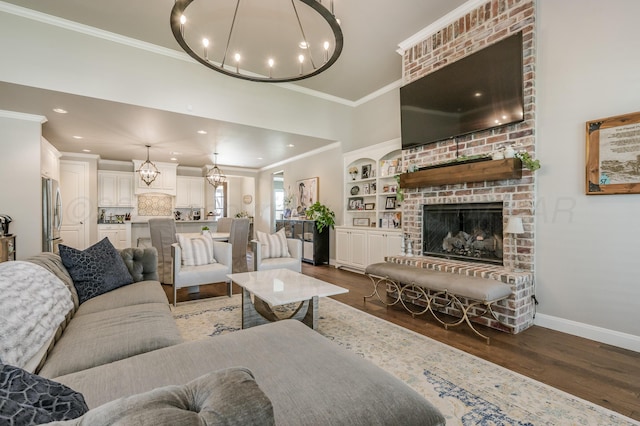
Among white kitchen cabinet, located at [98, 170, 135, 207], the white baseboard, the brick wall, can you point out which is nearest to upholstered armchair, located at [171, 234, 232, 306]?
the brick wall

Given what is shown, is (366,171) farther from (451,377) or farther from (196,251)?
(451,377)

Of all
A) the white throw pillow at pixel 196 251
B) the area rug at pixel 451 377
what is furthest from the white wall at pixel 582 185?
the white throw pillow at pixel 196 251

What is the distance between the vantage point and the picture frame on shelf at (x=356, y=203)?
5.68 metres

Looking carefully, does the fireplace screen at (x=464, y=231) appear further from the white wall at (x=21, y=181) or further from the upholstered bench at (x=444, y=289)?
the white wall at (x=21, y=181)

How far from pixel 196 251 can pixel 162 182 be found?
5.18 metres

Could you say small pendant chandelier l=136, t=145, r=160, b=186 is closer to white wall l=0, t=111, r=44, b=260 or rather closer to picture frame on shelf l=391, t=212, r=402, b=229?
white wall l=0, t=111, r=44, b=260

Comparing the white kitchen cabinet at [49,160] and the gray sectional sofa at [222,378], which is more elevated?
the white kitchen cabinet at [49,160]

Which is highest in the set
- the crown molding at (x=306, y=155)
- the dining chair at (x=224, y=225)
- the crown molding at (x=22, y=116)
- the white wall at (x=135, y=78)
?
the white wall at (x=135, y=78)

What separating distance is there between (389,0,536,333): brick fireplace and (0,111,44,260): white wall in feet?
16.8

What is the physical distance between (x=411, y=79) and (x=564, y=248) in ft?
9.04

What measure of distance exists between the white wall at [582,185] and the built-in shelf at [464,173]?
328 mm

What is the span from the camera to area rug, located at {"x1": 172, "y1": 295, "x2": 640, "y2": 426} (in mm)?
1570

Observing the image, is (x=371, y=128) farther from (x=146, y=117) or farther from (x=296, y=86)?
(x=146, y=117)

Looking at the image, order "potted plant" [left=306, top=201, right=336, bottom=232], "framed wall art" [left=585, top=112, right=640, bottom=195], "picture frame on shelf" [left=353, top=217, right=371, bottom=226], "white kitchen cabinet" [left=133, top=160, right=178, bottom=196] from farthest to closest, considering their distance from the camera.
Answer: "white kitchen cabinet" [left=133, top=160, right=178, bottom=196] → "potted plant" [left=306, top=201, right=336, bottom=232] → "picture frame on shelf" [left=353, top=217, right=371, bottom=226] → "framed wall art" [left=585, top=112, right=640, bottom=195]
